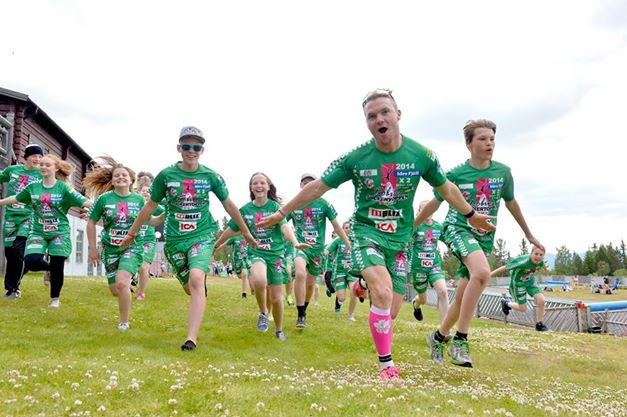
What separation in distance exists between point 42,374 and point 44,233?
5.63 m

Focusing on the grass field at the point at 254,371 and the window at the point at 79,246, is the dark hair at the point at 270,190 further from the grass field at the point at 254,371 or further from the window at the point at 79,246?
the window at the point at 79,246

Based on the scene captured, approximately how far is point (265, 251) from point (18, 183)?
618cm

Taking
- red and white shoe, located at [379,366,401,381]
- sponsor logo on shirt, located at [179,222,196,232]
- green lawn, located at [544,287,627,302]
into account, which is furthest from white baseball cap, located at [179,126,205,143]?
green lawn, located at [544,287,627,302]

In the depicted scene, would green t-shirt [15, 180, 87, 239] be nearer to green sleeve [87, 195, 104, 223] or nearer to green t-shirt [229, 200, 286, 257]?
green sleeve [87, 195, 104, 223]

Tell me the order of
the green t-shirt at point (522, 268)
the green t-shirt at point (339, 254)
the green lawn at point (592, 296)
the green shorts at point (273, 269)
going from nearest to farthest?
the green shorts at point (273, 269) < the green t-shirt at point (522, 268) < the green t-shirt at point (339, 254) < the green lawn at point (592, 296)

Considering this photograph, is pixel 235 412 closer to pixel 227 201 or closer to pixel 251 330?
pixel 227 201

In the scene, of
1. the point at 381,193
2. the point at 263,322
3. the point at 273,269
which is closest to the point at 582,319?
the point at 263,322

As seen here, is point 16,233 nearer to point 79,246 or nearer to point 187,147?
point 187,147

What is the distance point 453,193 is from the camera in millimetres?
6176

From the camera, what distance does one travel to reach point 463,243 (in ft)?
22.3

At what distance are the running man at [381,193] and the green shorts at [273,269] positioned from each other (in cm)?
364

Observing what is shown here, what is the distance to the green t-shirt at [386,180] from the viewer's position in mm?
5793

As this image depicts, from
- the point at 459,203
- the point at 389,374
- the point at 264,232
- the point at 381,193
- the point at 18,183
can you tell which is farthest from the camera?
the point at 18,183

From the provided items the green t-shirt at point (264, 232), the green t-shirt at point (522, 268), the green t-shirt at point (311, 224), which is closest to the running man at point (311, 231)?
the green t-shirt at point (311, 224)
